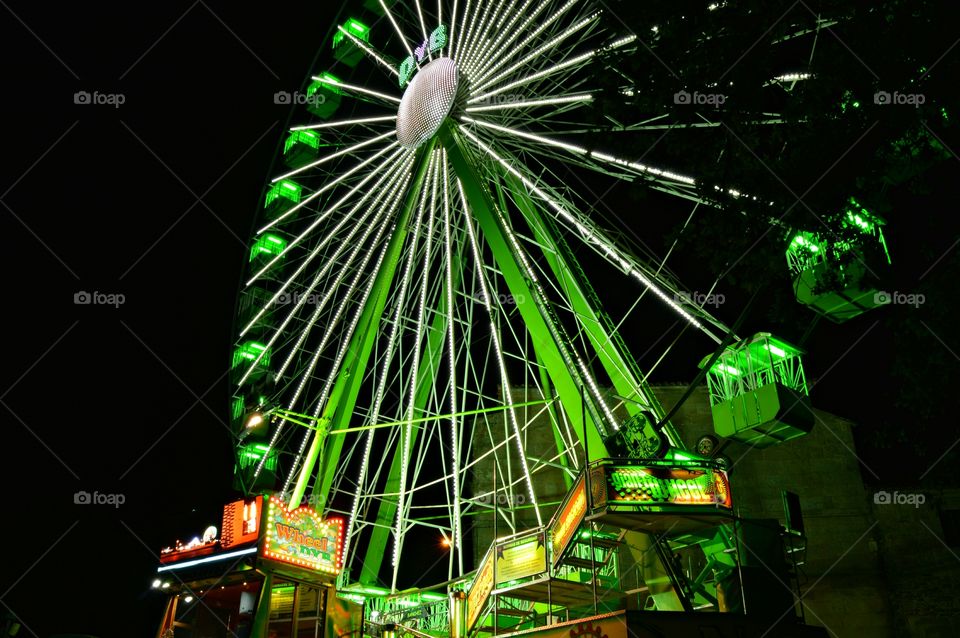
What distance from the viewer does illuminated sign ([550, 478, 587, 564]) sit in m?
11.1

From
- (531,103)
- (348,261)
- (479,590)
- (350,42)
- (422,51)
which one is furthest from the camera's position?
(350,42)

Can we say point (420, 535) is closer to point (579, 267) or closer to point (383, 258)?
point (383, 258)

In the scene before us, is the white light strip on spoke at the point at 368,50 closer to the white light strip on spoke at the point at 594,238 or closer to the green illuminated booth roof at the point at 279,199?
the green illuminated booth roof at the point at 279,199

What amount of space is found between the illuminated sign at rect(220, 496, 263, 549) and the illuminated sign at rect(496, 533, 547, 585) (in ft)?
13.5

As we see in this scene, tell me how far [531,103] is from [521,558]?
8687 mm

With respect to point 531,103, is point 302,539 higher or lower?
lower

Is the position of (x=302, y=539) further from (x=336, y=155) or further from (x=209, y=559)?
(x=336, y=155)

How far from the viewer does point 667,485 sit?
35.8ft

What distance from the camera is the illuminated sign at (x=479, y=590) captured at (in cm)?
1331

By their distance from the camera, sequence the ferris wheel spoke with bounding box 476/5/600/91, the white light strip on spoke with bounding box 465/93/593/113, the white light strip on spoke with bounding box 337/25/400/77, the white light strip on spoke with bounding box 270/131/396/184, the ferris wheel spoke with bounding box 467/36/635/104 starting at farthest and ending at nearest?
the white light strip on spoke with bounding box 337/25/400/77 < the white light strip on spoke with bounding box 270/131/396/184 < the ferris wheel spoke with bounding box 476/5/600/91 < the ferris wheel spoke with bounding box 467/36/635/104 < the white light strip on spoke with bounding box 465/93/593/113

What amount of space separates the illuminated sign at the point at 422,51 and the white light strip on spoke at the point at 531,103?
202 centimetres

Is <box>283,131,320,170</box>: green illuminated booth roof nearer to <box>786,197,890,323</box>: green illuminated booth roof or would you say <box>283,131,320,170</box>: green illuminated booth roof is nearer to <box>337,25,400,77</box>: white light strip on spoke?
<box>337,25,400,77</box>: white light strip on spoke

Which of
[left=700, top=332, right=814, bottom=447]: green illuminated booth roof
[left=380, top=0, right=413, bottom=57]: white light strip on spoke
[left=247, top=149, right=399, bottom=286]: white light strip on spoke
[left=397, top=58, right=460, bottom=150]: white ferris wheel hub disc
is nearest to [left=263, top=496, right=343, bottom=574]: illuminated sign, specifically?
[left=247, top=149, right=399, bottom=286]: white light strip on spoke

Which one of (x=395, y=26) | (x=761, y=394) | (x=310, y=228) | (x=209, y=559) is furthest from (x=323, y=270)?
(x=761, y=394)
